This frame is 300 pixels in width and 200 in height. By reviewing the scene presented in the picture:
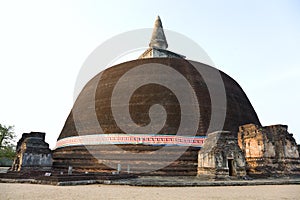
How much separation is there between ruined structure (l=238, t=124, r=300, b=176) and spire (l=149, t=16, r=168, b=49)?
1473 centimetres

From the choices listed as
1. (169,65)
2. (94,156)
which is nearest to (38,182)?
(94,156)

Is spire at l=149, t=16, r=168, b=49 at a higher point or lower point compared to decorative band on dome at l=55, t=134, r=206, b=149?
higher

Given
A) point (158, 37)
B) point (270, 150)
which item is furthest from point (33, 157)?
point (158, 37)

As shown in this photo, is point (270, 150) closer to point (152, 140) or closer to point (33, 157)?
point (152, 140)

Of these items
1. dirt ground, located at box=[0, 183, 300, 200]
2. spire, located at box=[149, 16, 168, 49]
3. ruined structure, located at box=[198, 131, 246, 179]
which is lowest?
dirt ground, located at box=[0, 183, 300, 200]

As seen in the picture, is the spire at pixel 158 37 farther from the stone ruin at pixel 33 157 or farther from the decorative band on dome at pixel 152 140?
the stone ruin at pixel 33 157

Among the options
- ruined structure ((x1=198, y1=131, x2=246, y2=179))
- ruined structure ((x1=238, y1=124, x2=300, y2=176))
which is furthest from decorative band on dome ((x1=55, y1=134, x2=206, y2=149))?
ruined structure ((x1=238, y1=124, x2=300, y2=176))

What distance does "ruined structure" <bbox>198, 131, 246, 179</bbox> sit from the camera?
10258 millimetres

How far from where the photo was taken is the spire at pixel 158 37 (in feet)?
81.3

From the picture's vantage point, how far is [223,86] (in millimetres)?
15711

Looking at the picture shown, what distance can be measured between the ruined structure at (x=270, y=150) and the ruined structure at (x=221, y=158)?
2163 millimetres

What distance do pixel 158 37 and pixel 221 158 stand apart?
17757 mm

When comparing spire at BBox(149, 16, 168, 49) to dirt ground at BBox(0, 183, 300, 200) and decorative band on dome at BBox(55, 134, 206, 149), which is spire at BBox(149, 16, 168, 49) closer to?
decorative band on dome at BBox(55, 134, 206, 149)

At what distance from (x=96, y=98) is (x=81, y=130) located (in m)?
2.47
